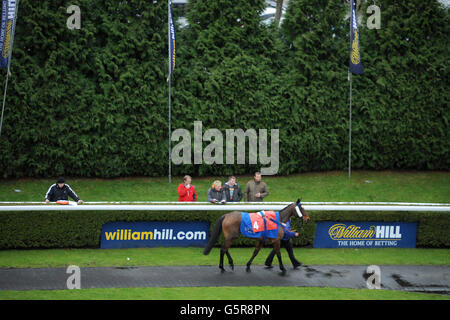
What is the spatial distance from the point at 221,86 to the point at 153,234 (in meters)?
7.81

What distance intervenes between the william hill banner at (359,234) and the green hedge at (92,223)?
0.44 feet

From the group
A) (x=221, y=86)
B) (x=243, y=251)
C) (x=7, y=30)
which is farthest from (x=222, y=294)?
(x=221, y=86)

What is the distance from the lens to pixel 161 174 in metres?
17.0

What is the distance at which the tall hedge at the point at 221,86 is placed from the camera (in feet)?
52.9

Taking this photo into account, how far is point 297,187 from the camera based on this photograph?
1664cm

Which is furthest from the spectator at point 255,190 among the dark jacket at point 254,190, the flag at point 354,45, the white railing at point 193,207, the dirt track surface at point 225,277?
the flag at point 354,45

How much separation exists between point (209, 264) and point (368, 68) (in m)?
11.2

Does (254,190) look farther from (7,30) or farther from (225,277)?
(7,30)

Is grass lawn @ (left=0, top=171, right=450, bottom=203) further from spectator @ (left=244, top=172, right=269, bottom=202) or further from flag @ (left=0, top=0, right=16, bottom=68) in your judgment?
flag @ (left=0, top=0, right=16, bottom=68)

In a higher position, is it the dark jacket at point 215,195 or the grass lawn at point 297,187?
the dark jacket at point 215,195

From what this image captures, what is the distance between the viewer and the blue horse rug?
9.23m

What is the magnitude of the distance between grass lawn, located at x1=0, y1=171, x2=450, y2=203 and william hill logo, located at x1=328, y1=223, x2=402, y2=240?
13.7 feet

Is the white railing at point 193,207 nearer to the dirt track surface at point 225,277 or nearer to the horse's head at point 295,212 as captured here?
the horse's head at point 295,212

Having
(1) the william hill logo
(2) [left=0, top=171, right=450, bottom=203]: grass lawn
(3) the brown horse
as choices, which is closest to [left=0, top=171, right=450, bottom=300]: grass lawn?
(2) [left=0, top=171, right=450, bottom=203]: grass lawn
